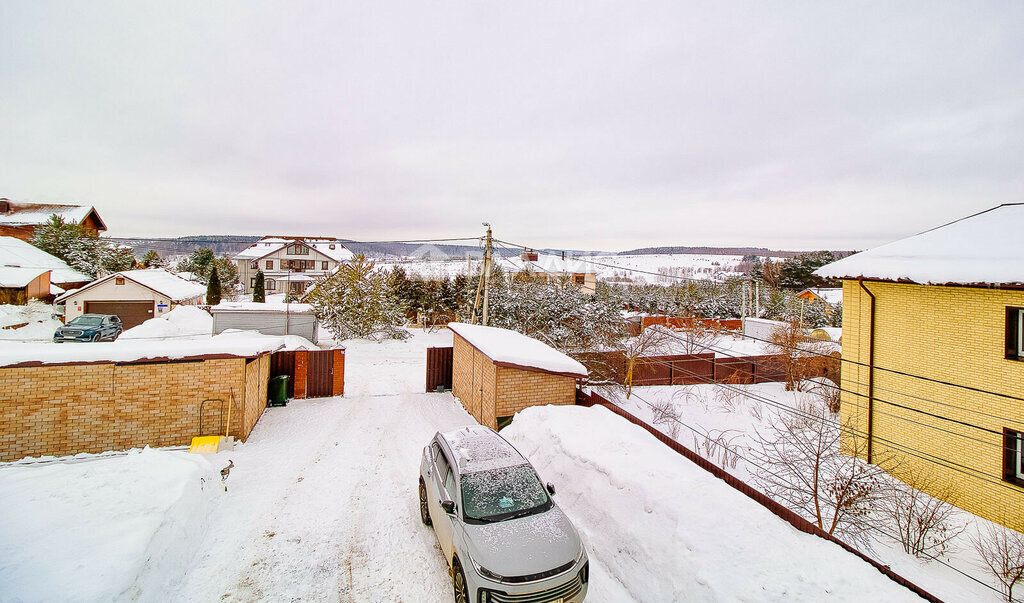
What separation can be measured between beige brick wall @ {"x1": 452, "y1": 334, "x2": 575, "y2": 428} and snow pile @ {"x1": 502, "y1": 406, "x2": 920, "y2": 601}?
244cm

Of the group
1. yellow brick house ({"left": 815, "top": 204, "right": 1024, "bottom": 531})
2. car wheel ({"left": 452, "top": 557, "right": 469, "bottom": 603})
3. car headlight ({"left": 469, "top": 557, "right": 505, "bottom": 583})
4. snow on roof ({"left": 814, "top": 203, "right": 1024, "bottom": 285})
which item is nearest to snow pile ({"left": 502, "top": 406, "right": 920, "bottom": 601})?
car headlight ({"left": 469, "top": 557, "right": 505, "bottom": 583})

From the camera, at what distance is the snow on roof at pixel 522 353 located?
10.9m

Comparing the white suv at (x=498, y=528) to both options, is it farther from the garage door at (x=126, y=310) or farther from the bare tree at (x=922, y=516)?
the garage door at (x=126, y=310)

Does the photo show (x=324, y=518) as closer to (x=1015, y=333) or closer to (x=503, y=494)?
(x=503, y=494)

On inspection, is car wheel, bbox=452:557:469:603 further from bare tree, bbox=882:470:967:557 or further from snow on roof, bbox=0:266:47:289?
snow on roof, bbox=0:266:47:289

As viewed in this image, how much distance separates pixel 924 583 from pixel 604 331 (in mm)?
18400

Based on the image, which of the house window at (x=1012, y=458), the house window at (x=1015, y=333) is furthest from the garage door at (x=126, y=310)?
the house window at (x=1012, y=458)

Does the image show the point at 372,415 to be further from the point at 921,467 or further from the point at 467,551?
the point at 921,467

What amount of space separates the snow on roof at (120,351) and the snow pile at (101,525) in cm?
285

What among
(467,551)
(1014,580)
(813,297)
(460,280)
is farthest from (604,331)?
(813,297)

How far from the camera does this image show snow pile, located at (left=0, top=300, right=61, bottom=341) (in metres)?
22.6

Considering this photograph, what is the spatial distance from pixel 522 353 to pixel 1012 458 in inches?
432

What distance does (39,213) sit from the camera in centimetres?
4031

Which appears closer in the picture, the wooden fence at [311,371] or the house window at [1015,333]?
the house window at [1015,333]
